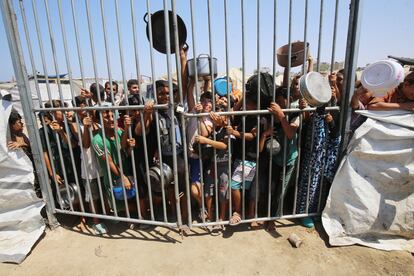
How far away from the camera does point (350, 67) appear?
2723 millimetres

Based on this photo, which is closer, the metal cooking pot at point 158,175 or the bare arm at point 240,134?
the bare arm at point 240,134

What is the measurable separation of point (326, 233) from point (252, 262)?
973 mm

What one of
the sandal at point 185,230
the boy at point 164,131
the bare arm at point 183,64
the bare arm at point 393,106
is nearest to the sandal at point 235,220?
the sandal at point 185,230

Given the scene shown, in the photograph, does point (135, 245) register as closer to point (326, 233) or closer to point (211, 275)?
point (211, 275)

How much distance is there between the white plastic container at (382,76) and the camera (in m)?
2.49

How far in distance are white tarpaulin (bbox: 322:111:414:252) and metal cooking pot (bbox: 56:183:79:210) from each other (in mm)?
3011

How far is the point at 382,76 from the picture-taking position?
2.58m

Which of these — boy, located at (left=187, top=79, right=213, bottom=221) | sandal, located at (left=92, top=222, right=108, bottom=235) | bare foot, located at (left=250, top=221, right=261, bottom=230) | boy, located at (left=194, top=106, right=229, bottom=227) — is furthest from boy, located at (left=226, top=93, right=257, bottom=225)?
sandal, located at (left=92, top=222, right=108, bottom=235)

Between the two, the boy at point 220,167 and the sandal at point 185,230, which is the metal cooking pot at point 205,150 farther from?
the sandal at point 185,230

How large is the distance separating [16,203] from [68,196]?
54cm

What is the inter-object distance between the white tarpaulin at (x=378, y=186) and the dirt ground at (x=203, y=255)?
161 mm

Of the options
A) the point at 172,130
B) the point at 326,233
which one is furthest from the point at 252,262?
the point at 172,130

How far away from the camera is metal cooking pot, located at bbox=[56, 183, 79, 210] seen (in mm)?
3195

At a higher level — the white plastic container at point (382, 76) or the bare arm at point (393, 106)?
the white plastic container at point (382, 76)
